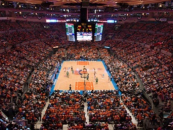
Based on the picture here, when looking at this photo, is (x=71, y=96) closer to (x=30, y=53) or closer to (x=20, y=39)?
(x=30, y=53)

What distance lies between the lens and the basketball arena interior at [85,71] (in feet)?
53.6

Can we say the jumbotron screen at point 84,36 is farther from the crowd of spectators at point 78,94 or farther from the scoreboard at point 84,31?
the crowd of spectators at point 78,94

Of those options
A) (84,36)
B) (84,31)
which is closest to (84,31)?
(84,31)

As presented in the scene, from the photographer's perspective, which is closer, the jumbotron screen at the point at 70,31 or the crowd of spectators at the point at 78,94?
the crowd of spectators at the point at 78,94

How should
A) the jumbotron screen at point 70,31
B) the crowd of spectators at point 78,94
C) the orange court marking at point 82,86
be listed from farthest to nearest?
1. the orange court marking at point 82,86
2. the jumbotron screen at point 70,31
3. the crowd of spectators at point 78,94

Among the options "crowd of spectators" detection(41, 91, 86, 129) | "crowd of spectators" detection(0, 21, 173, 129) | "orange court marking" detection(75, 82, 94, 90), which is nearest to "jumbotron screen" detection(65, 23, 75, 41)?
"orange court marking" detection(75, 82, 94, 90)

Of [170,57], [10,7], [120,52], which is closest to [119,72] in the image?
[170,57]

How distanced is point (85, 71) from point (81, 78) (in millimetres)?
3233

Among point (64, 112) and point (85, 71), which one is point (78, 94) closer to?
point (64, 112)

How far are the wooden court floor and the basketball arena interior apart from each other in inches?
6.1

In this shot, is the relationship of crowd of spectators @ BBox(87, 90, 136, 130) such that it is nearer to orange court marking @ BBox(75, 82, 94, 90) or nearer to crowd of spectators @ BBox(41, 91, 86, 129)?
crowd of spectators @ BBox(41, 91, 86, 129)

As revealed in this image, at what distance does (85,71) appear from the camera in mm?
32312

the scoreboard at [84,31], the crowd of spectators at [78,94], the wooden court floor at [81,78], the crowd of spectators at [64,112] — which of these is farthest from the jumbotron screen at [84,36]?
the crowd of spectators at [64,112]

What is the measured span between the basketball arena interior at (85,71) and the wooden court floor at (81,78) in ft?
0.50
